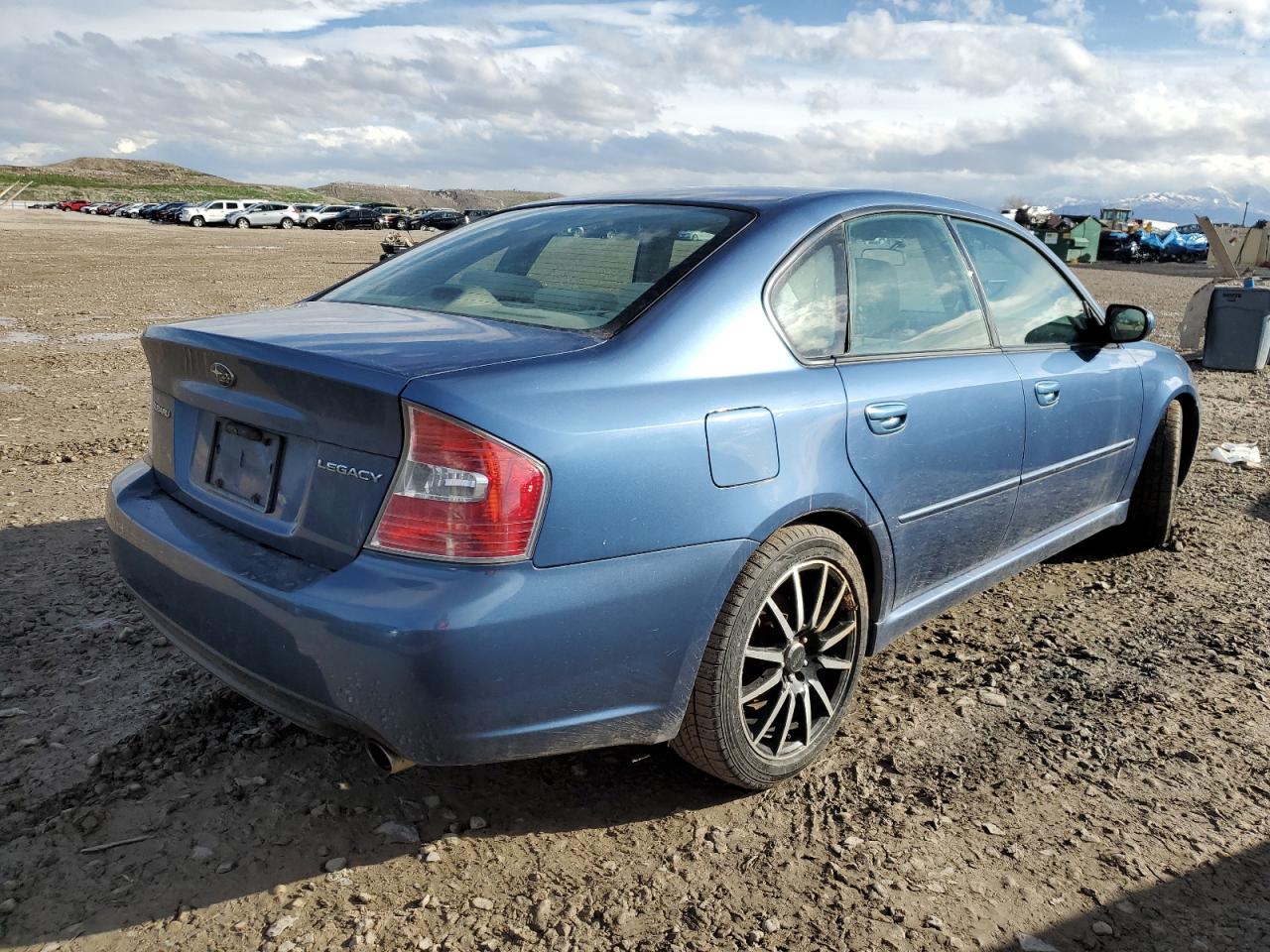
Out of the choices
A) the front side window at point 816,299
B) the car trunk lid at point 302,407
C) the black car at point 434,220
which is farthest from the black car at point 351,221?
the front side window at point 816,299

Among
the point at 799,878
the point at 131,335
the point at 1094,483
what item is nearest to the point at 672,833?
the point at 799,878

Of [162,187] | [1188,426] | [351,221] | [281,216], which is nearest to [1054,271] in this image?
[1188,426]

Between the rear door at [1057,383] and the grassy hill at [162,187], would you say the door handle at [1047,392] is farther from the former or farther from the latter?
the grassy hill at [162,187]

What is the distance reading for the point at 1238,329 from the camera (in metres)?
10.8

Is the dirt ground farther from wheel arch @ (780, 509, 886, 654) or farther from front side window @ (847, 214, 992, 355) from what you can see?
front side window @ (847, 214, 992, 355)

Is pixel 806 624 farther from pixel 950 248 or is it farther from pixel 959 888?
pixel 950 248

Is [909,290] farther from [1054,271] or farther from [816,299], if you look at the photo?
[1054,271]

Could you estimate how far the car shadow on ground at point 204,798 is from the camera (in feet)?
7.90

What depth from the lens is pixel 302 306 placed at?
318 centimetres

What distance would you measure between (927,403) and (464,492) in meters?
1.54

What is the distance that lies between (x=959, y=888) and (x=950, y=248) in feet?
6.83

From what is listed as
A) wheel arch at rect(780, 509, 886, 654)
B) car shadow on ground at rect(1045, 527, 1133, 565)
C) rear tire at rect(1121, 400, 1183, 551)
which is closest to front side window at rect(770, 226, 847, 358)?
wheel arch at rect(780, 509, 886, 654)

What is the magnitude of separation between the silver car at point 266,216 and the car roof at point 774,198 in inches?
2282

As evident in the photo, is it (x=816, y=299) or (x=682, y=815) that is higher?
(x=816, y=299)
